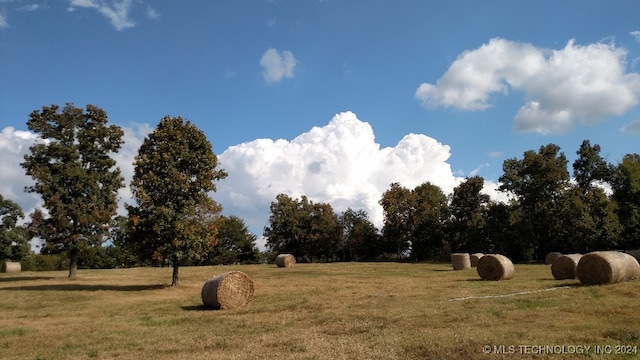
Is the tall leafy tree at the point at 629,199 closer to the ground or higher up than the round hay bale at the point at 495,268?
higher up

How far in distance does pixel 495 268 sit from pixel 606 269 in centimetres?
883

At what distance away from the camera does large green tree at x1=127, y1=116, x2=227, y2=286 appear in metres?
31.0

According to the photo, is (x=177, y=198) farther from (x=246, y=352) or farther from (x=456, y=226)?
(x=456, y=226)

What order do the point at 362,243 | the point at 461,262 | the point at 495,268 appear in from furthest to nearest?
the point at 362,243
the point at 461,262
the point at 495,268

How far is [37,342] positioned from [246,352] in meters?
8.11

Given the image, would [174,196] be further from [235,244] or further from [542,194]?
[235,244]

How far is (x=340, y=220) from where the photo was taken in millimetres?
106375

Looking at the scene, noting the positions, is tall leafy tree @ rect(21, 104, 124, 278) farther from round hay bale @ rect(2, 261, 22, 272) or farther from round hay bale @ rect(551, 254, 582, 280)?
round hay bale @ rect(551, 254, 582, 280)

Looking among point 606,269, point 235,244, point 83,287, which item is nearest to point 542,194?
point 606,269

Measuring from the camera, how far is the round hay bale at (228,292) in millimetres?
22109

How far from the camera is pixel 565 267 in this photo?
26.7 meters

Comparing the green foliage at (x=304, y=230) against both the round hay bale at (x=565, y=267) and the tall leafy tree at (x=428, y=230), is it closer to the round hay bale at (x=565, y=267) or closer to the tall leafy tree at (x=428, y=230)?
the tall leafy tree at (x=428, y=230)

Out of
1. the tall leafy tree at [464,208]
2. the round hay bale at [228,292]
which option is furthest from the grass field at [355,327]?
the tall leafy tree at [464,208]

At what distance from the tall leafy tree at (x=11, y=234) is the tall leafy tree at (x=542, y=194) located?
73.3 metres
